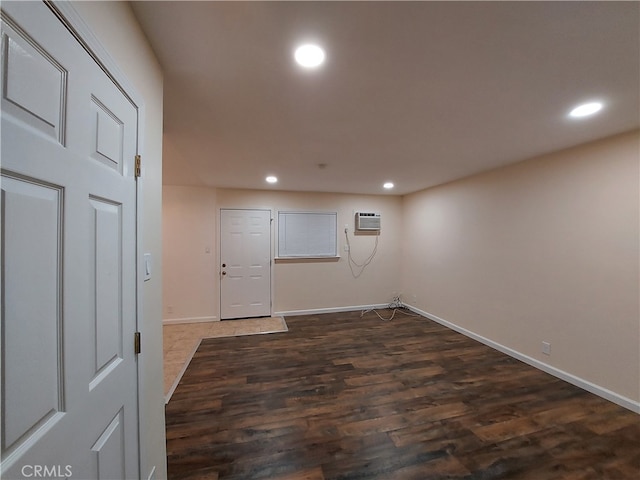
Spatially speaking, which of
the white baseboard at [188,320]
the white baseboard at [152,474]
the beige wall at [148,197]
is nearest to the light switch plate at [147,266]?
the beige wall at [148,197]

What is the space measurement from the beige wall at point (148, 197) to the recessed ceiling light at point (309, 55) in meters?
0.71

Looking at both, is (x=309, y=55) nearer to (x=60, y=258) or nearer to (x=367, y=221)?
(x=60, y=258)

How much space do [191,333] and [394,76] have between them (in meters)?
4.15

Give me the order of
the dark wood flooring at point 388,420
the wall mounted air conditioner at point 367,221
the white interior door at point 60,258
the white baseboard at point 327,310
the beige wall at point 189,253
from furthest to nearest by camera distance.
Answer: the wall mounted air conditioner at point 367,221, the white baseboard at point 327,310, the beige wall at point 189,253, the dark wood flooring at point 388,420, the white interior door at point 60,258

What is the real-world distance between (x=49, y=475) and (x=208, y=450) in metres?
1.37

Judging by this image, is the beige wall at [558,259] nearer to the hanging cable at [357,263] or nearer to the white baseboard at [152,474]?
the hanging cable at [357,263]

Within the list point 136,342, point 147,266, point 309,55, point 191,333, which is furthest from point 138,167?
point 191,333

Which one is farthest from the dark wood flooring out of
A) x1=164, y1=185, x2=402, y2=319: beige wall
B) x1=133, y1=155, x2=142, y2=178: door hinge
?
x1=133, y1=155, x2=142, y2=178: door hinge

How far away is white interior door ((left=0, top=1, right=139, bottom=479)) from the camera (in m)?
0.52

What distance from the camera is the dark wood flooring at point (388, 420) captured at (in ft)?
5.13

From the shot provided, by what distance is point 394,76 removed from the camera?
1416 mm

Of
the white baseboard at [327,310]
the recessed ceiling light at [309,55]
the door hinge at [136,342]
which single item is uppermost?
the recessed ceiling light at [309,55]

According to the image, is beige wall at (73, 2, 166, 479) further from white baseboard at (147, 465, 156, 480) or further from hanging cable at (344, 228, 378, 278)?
hanging cable at (344, 228, 378, 278)

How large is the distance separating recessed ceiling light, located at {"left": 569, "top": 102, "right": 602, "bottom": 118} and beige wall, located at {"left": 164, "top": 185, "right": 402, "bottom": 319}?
3.38m
